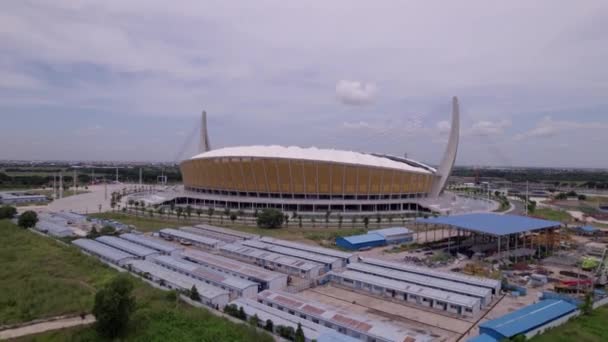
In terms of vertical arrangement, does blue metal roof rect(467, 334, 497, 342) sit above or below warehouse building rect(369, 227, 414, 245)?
below

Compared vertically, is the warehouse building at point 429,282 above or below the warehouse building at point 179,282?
above

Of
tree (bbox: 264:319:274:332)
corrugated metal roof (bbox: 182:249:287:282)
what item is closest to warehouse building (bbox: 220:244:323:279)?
corrugated metal roof (bbox: 182:249:287:282)

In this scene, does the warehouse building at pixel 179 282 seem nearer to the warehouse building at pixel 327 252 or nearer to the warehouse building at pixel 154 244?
the warehouse building at pixel 154 244

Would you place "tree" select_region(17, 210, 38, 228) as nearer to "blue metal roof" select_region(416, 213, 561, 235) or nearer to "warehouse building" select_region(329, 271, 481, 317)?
"warehouse building" select_region(329, 271, 481, 317)

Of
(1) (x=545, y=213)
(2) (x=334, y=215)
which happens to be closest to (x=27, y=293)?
(2) (x=334, y=215)

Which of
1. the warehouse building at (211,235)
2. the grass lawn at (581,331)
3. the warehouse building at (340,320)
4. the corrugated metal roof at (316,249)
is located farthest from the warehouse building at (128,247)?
the grass lawn at (581,331)

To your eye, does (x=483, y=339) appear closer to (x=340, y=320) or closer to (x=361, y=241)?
(x=340, y=320)

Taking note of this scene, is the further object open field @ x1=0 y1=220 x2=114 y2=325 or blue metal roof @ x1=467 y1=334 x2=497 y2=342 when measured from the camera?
open field @ x1=0 y1=220 x2=114 y2=325
